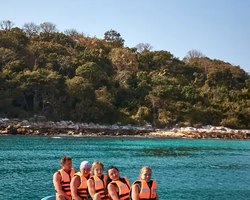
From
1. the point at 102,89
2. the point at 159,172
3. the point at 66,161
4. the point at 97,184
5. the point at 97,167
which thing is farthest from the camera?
the point at 102,89

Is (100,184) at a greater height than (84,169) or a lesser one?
lesser

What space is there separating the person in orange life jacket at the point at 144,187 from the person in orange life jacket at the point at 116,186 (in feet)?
0.65

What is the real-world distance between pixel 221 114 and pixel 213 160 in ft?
124

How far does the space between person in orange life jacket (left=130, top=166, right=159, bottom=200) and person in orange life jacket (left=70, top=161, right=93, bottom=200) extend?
3.88ft

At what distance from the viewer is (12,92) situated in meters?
54.9

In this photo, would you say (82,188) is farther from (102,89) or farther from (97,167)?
(102,89)

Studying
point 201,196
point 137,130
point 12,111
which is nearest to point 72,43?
point 12,111

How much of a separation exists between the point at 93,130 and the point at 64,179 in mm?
44197

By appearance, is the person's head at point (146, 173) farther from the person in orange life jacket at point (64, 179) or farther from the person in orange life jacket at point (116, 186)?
the person in orange life jacket at point (64, 179)

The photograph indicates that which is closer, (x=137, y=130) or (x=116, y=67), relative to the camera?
(x=137, y=130)

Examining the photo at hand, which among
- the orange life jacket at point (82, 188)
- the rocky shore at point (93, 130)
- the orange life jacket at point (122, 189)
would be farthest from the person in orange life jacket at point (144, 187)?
the rocky shore at point (93, 130)

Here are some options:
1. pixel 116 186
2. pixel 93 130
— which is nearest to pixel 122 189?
pixel 116 186

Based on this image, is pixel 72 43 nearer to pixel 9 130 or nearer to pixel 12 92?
pixel 12 92

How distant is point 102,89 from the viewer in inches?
2506
